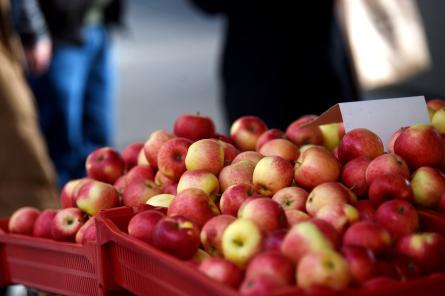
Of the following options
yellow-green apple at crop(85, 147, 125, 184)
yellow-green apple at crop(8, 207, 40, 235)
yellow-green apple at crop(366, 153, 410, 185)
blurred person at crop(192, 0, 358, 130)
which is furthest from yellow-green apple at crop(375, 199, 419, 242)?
blurred person at crop(192, 0, 358, 130)

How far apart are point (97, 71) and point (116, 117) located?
1597 mm

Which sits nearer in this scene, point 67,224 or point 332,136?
point 67,224

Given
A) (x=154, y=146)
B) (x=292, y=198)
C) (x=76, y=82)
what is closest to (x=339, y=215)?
(x=292, y=198)

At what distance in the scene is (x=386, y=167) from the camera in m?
1.48

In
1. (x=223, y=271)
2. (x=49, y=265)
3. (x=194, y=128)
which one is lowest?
(x=49, y=265)

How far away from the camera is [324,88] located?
3.35 metres

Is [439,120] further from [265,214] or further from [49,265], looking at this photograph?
[49,265]

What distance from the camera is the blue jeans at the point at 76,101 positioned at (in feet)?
13.1

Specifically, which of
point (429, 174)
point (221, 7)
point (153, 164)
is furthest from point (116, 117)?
point (429, 174)

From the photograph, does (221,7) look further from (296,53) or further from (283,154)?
(283,154)

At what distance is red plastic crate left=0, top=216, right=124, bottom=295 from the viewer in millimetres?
1544

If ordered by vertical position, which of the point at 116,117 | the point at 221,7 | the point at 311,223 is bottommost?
the point at 116,117

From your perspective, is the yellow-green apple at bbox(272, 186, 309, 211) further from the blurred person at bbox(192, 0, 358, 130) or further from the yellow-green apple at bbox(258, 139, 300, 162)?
the blurred person at bbox(192, 0, 358, 130)

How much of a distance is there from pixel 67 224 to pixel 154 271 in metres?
0.47
